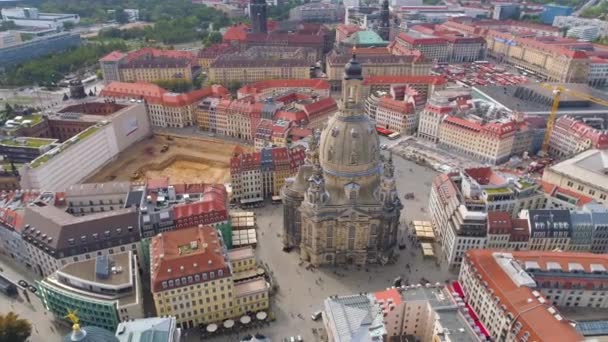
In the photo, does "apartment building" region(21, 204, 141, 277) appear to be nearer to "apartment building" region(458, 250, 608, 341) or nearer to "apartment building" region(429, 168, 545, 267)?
"apartment building" region(429, 168, 545, 267)

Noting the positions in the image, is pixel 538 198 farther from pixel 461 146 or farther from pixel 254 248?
pixel 254 248

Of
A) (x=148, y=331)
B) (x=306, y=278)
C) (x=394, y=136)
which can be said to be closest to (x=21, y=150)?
(x=148, y=331)

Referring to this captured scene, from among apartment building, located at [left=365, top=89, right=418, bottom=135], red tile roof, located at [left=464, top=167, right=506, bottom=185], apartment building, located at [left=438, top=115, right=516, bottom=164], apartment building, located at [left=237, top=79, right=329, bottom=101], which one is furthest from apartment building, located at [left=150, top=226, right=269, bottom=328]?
apartment building, located at [left=237, top=79, right=329, bottom=101]

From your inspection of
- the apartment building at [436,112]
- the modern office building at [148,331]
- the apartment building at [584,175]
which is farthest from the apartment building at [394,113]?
the modern office building at [148,331]

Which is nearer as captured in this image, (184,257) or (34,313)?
(184,257)

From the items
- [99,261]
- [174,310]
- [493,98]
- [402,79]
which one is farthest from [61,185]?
[493,98]

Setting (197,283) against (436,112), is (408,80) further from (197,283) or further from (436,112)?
(197,283)
